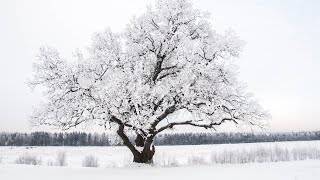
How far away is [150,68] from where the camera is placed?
24.7 metres

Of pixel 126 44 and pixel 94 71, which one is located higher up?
pixel 126 44

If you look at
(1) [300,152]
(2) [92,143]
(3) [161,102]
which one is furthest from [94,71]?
(2) [92,143]

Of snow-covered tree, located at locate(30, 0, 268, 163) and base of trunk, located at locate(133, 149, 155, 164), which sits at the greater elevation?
snow-covered tree, located at locate(30, 0, 268, 163)

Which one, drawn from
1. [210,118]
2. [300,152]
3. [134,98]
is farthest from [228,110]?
[300,152]

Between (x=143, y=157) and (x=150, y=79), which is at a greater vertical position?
(x=150, y=79)

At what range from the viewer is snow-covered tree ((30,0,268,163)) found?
20.8 meters

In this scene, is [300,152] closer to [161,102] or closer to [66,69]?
[161,102]

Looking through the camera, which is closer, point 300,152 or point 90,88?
point 90,88

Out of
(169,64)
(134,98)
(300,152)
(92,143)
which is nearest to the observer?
(134,98)

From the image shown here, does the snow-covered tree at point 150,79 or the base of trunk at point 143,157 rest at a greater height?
the snow-covered tree at point 150,79

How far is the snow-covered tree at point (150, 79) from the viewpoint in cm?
2077

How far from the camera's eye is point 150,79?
80.4ft

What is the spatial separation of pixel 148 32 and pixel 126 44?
2.02m

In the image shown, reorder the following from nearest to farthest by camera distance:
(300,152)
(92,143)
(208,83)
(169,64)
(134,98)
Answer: (134,98) < (208,83) < (169,64) < (300,152) < (92,143)
